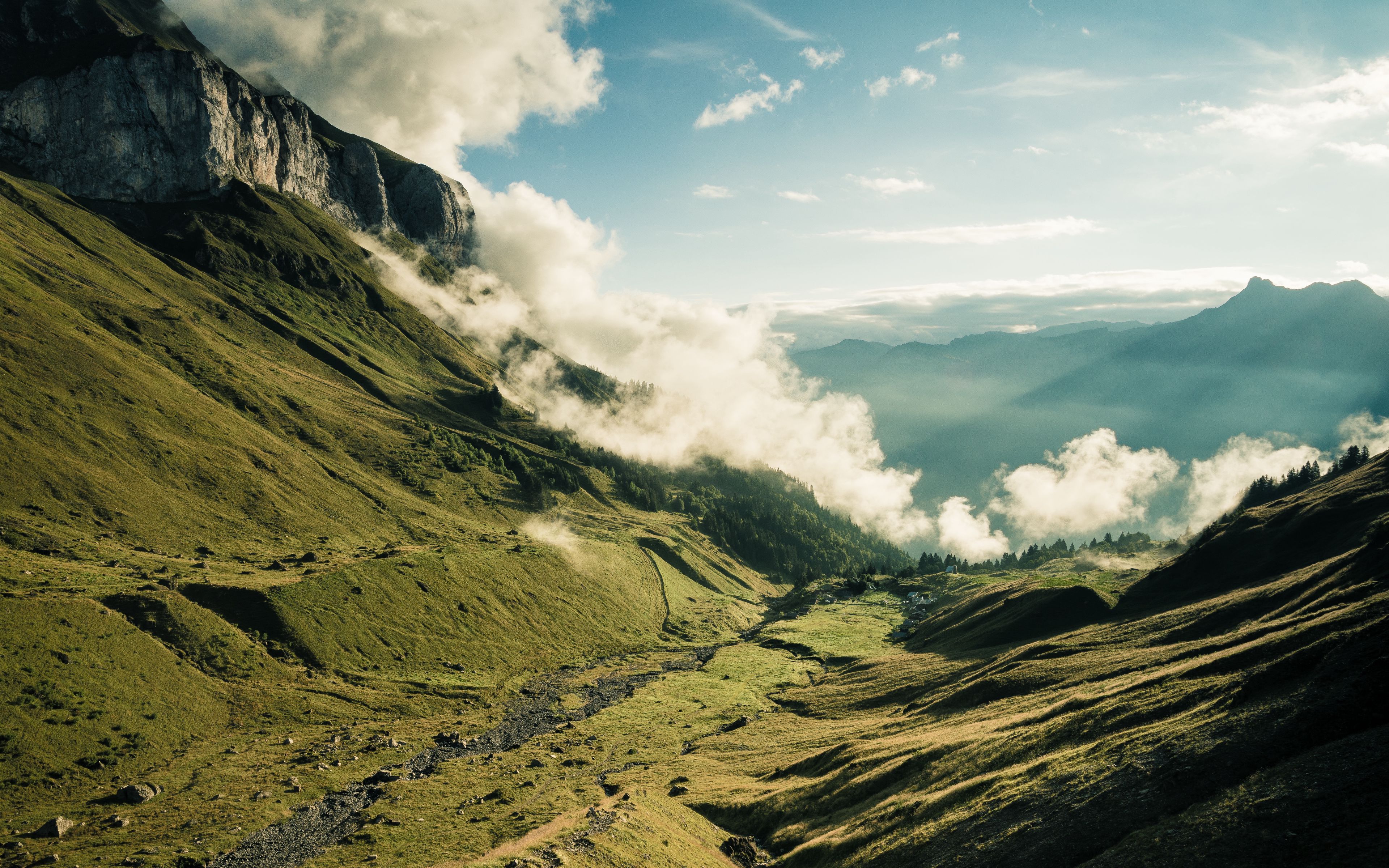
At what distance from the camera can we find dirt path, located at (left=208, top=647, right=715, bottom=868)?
221ft

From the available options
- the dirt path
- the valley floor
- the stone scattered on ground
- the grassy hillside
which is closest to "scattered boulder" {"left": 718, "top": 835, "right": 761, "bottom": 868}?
the valley floor

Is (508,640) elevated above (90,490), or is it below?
below

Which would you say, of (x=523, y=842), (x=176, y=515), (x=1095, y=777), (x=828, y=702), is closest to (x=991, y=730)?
(x=1095, y=777)

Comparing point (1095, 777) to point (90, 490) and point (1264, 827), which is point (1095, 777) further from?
point (90, 490)

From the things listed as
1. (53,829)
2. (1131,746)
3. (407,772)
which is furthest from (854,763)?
(53,829)

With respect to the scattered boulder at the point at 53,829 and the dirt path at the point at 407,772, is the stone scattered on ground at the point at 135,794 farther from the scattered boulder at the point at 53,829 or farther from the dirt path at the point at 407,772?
the dirt path at the point at 407,772

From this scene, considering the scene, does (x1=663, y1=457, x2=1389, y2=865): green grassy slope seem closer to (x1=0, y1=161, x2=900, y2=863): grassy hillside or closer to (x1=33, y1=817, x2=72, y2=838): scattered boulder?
(x1=0, y1=161, x2=900, y2=863): grassy hillside

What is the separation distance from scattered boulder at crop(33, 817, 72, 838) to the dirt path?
1493cm

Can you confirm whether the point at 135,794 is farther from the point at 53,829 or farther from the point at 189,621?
the point at 189,621

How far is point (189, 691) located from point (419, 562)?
7408cm

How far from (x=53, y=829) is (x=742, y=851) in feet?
232

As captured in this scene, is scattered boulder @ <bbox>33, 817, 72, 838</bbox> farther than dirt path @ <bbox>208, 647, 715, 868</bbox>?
No

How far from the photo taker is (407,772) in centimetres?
9300

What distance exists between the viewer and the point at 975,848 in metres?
50.9
